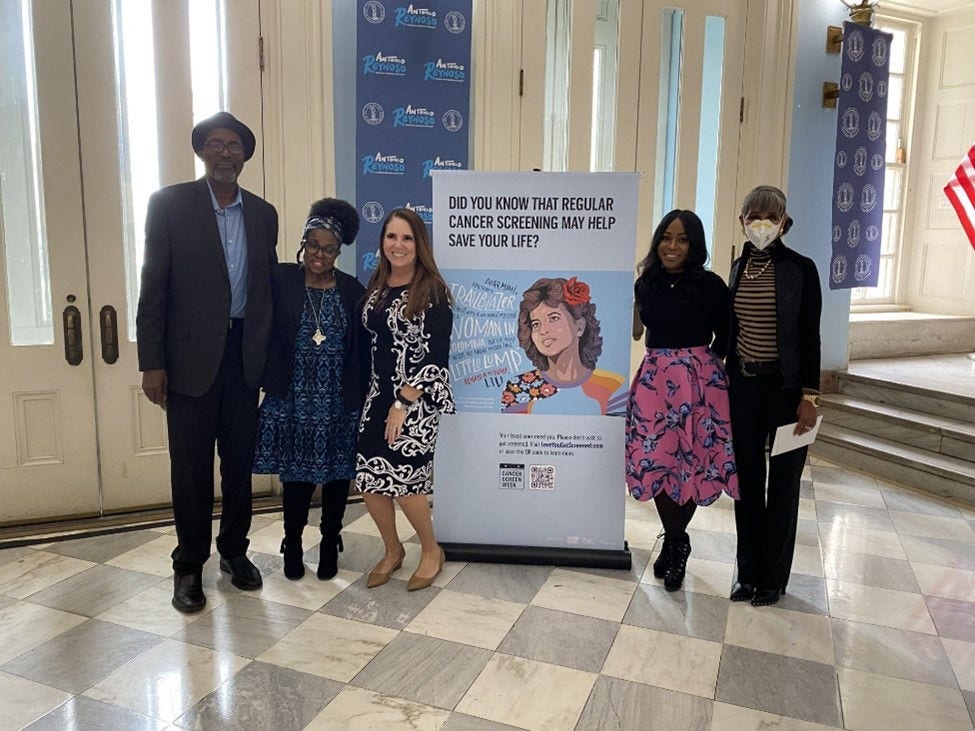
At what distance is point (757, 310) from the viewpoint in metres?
2.63

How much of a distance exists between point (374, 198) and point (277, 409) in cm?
152

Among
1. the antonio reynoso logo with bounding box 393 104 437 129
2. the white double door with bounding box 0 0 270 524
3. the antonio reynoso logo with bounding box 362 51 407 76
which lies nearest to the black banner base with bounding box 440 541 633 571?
the white double door with bounding box 0 0 270 524

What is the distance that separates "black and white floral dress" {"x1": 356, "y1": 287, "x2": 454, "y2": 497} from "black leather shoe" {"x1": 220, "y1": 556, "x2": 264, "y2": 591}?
538mm

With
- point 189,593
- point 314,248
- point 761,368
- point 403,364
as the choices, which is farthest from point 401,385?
point 761,368

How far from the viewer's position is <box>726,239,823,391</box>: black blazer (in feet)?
8.45

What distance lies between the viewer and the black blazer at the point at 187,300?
2.55 m

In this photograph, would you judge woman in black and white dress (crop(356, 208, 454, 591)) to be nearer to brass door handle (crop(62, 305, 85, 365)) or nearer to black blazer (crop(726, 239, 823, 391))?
black blazer (crop(726, 239, 823, 391))

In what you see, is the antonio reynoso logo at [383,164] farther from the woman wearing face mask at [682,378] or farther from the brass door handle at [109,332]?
the woman wearing face mask at [682,378]

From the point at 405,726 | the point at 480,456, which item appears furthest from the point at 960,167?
the point at 405,726

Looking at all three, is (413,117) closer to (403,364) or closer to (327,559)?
(403,364)

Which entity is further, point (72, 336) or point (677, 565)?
point (72, 336)

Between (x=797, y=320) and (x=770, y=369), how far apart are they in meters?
0.19

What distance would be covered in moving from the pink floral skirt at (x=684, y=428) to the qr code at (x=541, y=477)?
378 millimetres

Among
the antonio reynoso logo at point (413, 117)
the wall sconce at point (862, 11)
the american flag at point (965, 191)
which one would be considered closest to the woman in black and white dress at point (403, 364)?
the antonio reynoso logo at point (413, 117)
